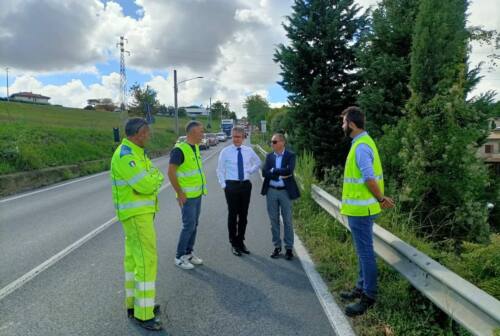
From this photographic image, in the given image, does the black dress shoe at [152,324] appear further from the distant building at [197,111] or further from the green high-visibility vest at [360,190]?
the distant building at [197,111]

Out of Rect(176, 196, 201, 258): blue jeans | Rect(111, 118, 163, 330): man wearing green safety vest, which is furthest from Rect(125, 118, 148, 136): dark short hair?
Rect(176, 196, 201, 258): blue jeans

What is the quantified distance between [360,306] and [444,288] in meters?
0.95

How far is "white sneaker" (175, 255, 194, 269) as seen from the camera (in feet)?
17.0

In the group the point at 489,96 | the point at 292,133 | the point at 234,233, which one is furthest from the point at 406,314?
the point at 292,133

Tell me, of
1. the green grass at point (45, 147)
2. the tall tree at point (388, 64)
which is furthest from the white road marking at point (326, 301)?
the green grass at point (45, 147)

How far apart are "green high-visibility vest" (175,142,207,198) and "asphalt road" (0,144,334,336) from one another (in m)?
1.04

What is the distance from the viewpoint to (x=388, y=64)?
8.88 meters

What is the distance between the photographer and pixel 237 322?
369 centimetres

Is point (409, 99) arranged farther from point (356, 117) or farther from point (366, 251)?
point (366, 251)

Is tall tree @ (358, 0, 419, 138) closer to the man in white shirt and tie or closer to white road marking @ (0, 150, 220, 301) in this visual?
the man in white shirt and tie

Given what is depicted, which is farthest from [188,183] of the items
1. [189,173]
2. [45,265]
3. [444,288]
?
[444,288]

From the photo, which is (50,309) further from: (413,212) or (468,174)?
(468,174)

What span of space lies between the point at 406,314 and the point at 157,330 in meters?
2.27

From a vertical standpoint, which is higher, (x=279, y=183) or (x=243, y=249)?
(x=279, y=183)
